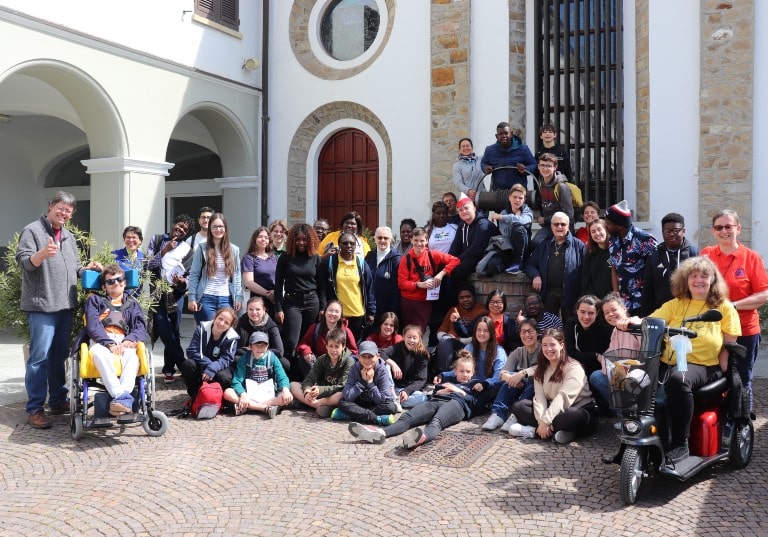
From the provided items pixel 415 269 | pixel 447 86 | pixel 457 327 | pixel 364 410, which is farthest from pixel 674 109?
pixel 364 410

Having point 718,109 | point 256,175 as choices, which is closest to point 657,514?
point 718,109

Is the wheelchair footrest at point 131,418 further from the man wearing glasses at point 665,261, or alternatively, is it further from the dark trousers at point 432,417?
the man wearing glasses at point 665,261

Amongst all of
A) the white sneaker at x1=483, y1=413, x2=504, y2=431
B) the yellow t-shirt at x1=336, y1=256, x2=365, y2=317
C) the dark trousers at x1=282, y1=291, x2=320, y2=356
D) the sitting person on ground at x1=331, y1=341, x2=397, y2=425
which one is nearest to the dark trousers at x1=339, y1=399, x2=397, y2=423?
the sitting person on ground at x1=331, y1=341, x2=397, y2=425

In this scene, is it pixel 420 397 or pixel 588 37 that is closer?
pixel 420 397

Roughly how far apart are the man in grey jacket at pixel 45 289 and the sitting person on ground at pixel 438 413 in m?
2.60

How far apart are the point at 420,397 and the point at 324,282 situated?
5.36 ft

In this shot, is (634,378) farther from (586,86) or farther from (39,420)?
(586,86)

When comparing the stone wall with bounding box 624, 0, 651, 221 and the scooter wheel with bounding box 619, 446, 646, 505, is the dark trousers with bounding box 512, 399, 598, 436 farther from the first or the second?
the stone wall with bounding box 624, 0, 651, 221

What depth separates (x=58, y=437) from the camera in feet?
20.3

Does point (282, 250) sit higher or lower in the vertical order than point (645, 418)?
higher

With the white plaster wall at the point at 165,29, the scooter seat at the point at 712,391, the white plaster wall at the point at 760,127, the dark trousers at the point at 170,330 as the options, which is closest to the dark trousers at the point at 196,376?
the dark trousers at the point at 170,330

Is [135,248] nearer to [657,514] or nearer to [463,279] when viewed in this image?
[463,279]

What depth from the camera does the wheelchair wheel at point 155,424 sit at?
6145mm

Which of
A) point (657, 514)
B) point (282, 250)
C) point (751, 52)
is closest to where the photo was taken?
point (657, 514)
